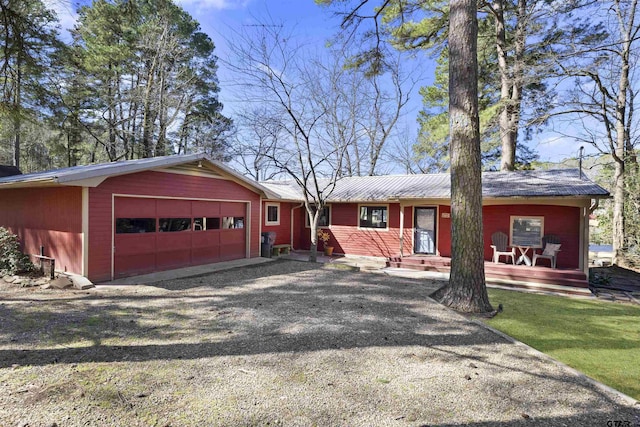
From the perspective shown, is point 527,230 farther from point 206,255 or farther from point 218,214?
point 206,255

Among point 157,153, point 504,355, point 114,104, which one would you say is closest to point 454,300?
point 504,355

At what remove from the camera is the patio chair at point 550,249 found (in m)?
9.34

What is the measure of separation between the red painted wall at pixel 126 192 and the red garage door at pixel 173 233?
23 cm

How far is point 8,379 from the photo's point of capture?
321cm

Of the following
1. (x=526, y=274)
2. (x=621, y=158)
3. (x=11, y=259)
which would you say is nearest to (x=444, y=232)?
(x=526, y=274)

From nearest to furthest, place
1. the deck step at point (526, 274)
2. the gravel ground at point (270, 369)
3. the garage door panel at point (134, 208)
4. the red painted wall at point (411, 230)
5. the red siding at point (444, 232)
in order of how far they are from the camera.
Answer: the gravel ground at point (270, 369) → the garage door panel at point (134, 208) → the deck step at point (526, 274) → the red painted wall at point (411, 230) → the red siding at point (444, 232)

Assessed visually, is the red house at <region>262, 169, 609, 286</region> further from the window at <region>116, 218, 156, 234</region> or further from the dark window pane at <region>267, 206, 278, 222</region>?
the window at <region>116, 218, 156, 234</region>

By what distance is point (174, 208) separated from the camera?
926 cm

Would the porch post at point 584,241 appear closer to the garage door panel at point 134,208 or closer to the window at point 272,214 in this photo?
the window at point 272,214

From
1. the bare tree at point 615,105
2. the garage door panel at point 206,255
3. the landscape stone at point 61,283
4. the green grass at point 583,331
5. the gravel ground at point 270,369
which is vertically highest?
the bare tree at point 615,105

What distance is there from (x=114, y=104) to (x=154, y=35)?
4510 mm

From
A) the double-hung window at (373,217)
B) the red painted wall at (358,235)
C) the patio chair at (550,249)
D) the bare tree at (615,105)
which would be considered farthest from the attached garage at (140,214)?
the bare tree at (615,105)

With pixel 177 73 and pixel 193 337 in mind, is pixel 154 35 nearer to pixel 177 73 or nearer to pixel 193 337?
pixel 177 73

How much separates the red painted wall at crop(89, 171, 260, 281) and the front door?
6.54 m
